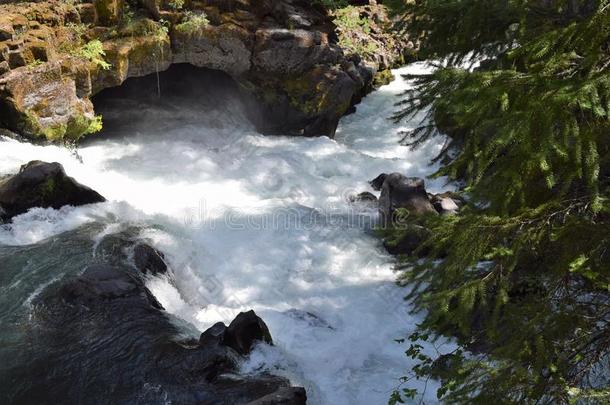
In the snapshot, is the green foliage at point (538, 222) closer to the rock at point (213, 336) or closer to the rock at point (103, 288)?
the rock at point (213, 336)

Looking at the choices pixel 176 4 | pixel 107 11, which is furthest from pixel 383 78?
pixel 107 11

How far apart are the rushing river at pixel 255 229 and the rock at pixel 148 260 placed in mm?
200

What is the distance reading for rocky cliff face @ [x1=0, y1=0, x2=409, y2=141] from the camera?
10945 millimetres

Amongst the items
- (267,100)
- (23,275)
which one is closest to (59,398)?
(23,275)

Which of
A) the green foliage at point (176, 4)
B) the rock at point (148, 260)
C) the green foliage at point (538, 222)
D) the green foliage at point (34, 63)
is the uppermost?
the green foliage at point (538, 222)

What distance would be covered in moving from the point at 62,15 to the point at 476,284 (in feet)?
38.5

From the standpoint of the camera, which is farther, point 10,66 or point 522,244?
point 10,66

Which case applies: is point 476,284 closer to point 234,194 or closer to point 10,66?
point 234,194

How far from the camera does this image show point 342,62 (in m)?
14.8

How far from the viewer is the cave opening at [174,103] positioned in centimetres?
1422

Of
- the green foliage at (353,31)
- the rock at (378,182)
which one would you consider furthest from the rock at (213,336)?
the green foliage at (353,31)

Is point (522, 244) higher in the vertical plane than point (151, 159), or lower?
higher

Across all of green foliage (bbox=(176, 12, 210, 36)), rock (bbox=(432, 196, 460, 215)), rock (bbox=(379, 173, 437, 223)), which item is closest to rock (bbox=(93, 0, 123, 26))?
green foliage (bbox=(176, 12, 210, 36))

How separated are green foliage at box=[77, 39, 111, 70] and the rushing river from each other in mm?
2118
